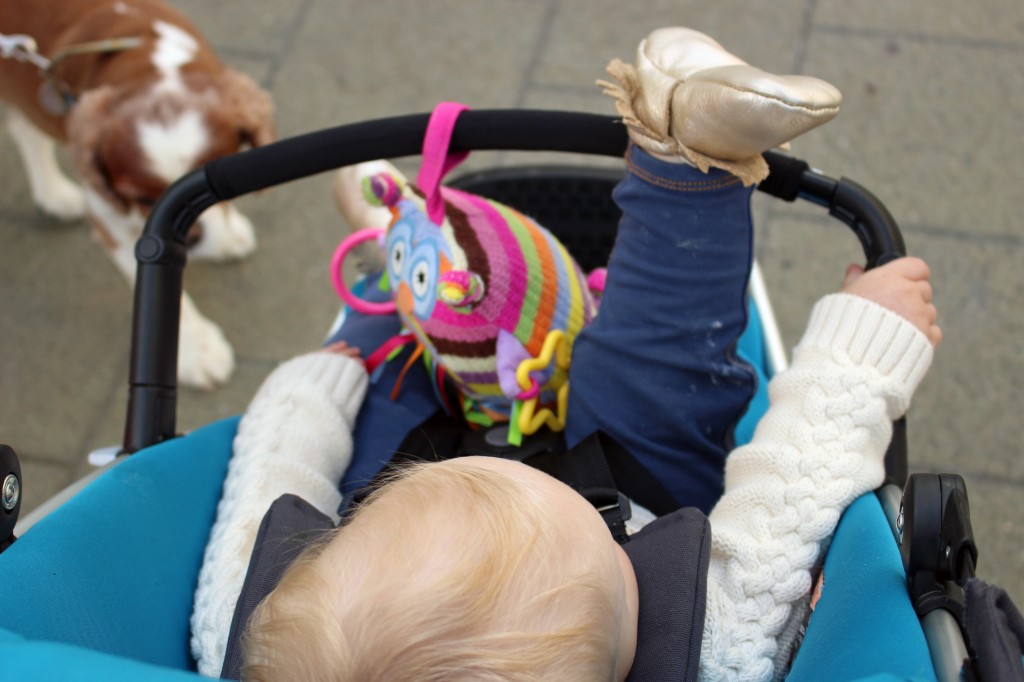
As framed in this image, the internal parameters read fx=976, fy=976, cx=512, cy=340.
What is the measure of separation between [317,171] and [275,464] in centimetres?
29

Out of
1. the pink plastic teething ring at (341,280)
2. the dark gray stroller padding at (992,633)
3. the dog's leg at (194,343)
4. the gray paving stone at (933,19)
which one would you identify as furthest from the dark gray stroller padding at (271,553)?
the gray paving stone at (933,19)

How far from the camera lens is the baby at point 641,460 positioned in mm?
590

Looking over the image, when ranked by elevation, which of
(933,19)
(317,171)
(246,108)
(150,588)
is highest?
(933,19)

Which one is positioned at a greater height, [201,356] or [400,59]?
[400,59]

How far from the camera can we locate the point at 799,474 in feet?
2.63

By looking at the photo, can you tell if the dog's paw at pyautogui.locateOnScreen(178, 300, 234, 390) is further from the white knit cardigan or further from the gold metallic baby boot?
the gold metallic baby boot

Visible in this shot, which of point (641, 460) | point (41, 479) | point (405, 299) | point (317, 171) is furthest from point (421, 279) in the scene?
point (41, 479)

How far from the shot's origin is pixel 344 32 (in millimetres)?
2209

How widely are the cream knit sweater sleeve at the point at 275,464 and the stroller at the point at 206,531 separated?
2cm

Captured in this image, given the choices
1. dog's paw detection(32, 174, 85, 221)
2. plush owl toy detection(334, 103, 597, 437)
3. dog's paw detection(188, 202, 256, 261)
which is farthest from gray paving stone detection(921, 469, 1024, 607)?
dog's paw detection(32, 174, 85, 221)

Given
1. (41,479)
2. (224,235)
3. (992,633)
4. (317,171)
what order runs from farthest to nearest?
(224,235) → (41,479) → (317,171) → (992,633)

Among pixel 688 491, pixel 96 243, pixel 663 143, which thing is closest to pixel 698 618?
pixel 688 491

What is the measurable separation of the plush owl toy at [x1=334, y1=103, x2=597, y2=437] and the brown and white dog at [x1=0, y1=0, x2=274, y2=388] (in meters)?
0.61

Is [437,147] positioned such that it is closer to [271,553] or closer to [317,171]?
[317,171]
